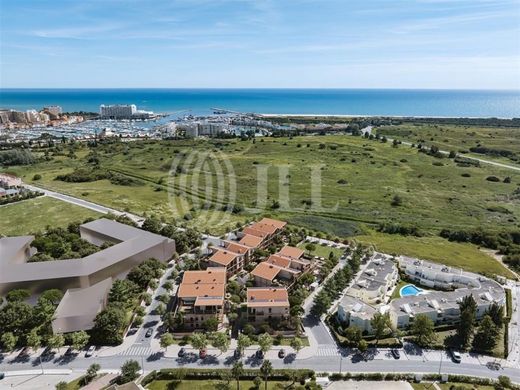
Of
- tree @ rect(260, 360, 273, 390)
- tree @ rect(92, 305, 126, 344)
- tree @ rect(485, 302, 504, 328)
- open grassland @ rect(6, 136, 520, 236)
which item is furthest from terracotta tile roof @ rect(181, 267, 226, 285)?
tree @ rect(485, 302, 504, 328)

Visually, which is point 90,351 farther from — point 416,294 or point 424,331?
point 416,294

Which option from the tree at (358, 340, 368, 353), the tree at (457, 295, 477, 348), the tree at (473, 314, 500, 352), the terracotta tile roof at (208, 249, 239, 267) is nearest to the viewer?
the tree at (358, 340, 368, 353)

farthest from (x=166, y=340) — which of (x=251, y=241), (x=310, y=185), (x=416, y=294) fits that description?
(x=310, y=185)

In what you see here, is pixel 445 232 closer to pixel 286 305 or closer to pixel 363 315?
pixel 363 315

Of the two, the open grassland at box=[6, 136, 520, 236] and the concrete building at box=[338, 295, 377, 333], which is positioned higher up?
the open grassland at box=[6, 136, 520, 236]

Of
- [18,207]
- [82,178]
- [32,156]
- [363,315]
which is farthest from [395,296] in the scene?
[32,156]

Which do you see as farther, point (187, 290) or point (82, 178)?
point (82, 178)

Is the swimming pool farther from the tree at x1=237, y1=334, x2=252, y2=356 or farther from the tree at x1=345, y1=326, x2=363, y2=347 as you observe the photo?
the tree at x1=237, y1=334, x2=252, y2=356
